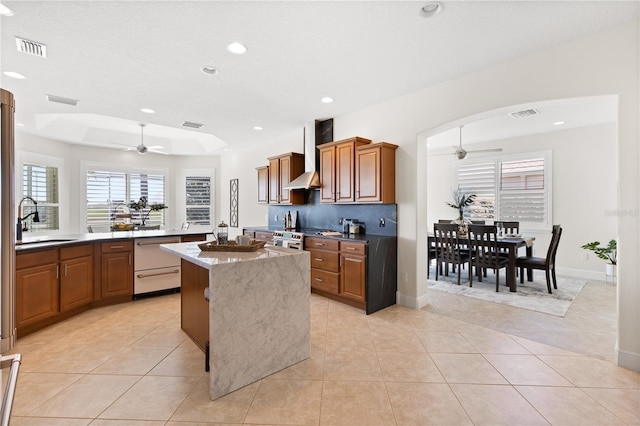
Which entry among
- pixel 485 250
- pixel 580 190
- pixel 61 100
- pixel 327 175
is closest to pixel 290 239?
pixel 327 175

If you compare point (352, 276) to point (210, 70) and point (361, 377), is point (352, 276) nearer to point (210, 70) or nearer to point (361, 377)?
point (361, 377)

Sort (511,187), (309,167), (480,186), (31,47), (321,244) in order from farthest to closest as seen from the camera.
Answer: (480,186) → (511,187) → (309,167) → (321,244) → (31,47)

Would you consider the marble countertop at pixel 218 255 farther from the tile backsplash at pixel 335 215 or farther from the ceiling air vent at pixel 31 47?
the ceiling air vent at pixel 31 47

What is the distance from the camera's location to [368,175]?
393 cm

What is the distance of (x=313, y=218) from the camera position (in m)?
5.20

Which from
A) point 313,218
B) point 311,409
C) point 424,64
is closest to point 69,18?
point 424,64

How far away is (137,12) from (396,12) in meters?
1.96

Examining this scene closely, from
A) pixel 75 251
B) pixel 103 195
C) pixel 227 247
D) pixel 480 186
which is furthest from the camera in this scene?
pixel 103 195

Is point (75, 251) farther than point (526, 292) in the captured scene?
No

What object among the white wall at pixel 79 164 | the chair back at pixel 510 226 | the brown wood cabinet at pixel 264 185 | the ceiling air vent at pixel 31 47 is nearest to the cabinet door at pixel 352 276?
the brown wood cabinet at pixel 264 185

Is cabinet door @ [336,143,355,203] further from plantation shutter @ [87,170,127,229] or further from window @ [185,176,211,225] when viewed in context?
plantation shutter @ [87,170,127,229]

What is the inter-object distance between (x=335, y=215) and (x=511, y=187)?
3.95 m

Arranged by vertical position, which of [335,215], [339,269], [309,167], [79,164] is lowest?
[339,269]

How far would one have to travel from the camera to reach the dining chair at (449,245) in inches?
185
